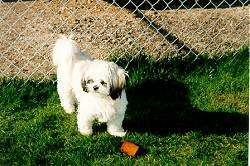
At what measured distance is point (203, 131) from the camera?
15.1ft

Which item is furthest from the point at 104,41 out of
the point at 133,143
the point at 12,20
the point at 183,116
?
the point at 133,143

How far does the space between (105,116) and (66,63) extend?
2.33 ft

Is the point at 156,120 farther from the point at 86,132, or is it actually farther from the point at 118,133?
the point at 86,132

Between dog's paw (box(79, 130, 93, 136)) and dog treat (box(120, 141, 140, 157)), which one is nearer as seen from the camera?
dog treat (box(120, 141, 140, 157))

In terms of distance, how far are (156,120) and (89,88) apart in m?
0.98

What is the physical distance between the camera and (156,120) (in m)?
4.80

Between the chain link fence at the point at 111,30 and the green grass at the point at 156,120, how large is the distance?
13.4 inches

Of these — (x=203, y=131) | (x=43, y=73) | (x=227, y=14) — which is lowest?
(x=203, y=131)

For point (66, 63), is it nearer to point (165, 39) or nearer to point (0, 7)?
point (165, 39)

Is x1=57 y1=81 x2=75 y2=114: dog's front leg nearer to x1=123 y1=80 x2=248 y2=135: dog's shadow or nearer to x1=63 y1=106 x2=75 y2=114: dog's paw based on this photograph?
x1=63 y1=106 x2=75 y2=114: dog's paw

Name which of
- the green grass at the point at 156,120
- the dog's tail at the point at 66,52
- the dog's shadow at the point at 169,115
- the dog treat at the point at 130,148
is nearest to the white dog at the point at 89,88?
the dog's tail at the point at 66,52

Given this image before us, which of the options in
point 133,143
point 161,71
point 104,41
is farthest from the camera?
point 104,41

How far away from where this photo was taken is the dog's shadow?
466 centimetres

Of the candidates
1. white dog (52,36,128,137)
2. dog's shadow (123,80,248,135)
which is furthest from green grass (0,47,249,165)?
white dog (52,36,128,137)
